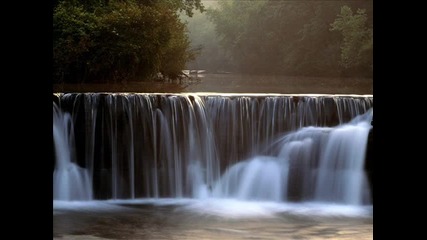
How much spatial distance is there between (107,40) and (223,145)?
845 centimetres

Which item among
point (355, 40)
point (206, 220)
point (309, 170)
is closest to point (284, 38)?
point (355, 40)

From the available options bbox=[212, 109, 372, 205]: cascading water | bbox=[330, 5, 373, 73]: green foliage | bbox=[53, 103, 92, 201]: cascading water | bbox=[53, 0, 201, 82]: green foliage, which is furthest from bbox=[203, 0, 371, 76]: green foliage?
bbox=[53, 103, 92, 201]: cascading water

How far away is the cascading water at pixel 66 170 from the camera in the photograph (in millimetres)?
12211

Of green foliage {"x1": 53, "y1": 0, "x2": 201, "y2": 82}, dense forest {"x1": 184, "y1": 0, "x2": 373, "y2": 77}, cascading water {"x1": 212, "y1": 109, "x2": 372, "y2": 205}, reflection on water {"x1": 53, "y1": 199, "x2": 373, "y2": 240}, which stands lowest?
reflection on water {"x1": 53, "y1": 199, "x2": 373, "y2": 240}

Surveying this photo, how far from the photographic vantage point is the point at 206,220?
10.7m

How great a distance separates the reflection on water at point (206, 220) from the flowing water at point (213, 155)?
6 centimetres

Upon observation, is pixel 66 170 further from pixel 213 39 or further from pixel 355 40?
pixel 213 39

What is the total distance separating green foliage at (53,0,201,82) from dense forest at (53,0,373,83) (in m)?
0.03

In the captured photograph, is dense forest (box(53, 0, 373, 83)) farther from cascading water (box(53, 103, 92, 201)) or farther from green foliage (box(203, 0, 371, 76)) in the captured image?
cascading water (box(53, 103, 92, 201))

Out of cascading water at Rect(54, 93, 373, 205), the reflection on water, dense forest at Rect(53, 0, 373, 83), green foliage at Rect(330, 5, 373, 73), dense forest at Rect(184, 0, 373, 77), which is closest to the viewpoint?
the reflection on water

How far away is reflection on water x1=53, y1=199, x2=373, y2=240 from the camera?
957 cm
